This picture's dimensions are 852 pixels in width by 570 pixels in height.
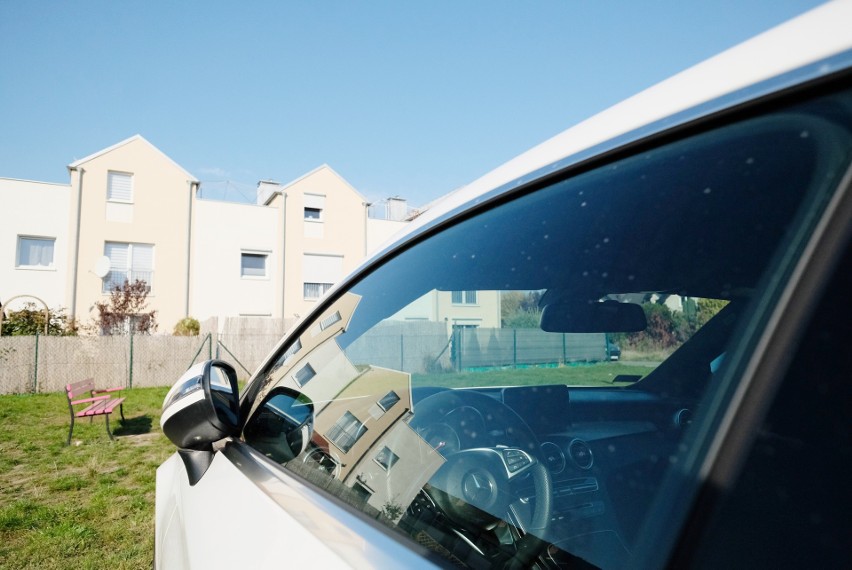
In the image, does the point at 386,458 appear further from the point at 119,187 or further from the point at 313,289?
the point at 313,289

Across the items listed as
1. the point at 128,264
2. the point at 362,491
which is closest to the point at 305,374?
the point at 362,491

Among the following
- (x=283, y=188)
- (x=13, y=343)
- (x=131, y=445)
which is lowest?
(x=131, y=445)

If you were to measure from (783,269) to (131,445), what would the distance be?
10176 millimetres

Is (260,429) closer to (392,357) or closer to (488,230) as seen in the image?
(392,357)

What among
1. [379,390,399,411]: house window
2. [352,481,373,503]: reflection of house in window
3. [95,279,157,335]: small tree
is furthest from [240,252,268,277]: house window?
[352,481,373,503]: reflection of house in window

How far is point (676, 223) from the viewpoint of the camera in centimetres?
73

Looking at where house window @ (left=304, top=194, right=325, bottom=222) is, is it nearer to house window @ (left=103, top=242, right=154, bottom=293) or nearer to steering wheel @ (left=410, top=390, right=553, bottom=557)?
house window @ (left=103, top=242, right=154, bottom=293)

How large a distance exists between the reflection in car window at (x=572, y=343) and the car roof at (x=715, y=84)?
33mm

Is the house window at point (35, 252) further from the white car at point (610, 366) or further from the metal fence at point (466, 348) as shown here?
the metal fence at point (466, 348)

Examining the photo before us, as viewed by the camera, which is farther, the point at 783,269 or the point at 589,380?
the point at 589,380

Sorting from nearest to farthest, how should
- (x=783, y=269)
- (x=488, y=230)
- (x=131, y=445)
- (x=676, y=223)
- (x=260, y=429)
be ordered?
(x=783, y=269), (x=676, y=223), (x=488, y=230), (x=260, y=429), (x=131, y=445)

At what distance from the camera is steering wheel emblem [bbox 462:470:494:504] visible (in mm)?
911

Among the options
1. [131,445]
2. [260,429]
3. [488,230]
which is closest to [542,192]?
[488,230]

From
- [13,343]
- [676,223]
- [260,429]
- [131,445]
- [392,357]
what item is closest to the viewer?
[676,223]
